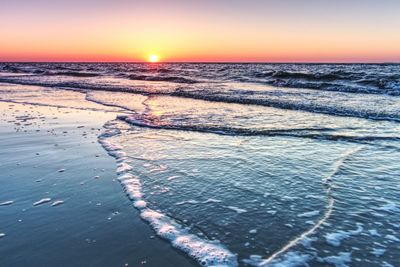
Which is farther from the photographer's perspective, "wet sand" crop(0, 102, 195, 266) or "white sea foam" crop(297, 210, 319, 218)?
"white sea foam" crop(297, 210, 319, 218)

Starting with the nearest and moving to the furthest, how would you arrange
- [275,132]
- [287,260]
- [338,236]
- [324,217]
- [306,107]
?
[287,260] → [338,236] → [324,217] → [275,132] → [306,107]

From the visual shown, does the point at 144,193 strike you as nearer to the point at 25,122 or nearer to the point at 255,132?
the point at 255,132

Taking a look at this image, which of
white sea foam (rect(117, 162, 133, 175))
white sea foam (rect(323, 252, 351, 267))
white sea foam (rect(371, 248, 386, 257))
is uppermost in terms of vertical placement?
white sea foam (rect(117, 162, 133, 175))

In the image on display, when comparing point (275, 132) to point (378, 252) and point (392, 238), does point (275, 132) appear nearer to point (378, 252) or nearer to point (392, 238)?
point (392, 238)

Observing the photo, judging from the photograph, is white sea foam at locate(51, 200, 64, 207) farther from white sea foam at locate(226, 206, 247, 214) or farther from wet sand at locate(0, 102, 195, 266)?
white sea foam at locate(226, 206, 247, 214)

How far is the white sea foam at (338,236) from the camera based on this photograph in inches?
148

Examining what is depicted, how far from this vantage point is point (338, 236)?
3.89m

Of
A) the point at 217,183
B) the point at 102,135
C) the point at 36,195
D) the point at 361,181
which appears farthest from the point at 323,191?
the point at 102,135

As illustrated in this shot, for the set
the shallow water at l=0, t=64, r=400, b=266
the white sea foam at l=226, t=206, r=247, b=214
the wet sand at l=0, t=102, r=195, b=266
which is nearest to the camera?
the wet sand at l=0, t=102, r=195, b=266

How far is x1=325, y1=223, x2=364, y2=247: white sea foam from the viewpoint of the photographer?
3770mm

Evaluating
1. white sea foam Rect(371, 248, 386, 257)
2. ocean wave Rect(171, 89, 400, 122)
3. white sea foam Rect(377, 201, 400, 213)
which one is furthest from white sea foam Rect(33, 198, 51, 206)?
ocean wave Rect(171, 89, 400, 122)

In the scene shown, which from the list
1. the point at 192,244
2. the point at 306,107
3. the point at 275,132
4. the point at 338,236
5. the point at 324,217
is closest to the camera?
the point at 192,244

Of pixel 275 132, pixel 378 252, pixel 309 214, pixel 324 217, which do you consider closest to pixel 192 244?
pixel 309 214

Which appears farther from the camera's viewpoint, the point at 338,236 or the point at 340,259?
the point at 338,236
